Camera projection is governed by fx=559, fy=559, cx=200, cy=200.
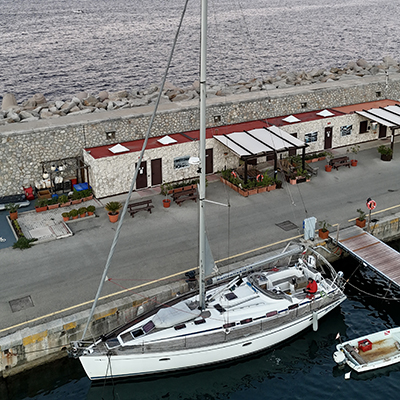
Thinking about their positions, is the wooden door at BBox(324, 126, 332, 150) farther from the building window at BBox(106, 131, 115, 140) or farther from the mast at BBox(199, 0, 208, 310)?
the mast at BBox(199, 0, 208, 310)

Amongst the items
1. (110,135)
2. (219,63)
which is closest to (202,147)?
(110,135)

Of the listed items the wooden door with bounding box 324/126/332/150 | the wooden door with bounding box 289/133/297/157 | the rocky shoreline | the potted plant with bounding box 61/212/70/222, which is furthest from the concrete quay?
the rocky shoreline

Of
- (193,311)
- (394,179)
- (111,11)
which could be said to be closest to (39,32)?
(111,11)

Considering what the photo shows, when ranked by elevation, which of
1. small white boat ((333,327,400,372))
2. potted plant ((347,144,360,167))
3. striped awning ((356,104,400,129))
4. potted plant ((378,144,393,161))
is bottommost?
small white boat ((333,327,400,372))

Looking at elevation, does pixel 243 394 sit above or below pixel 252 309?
below

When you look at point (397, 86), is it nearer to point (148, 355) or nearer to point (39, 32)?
point (148, 355)

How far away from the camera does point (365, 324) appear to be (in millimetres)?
24328

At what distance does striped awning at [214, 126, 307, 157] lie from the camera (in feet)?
110

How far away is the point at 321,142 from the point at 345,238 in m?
13.2

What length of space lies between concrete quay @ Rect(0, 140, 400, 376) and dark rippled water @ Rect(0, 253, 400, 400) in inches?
40.6

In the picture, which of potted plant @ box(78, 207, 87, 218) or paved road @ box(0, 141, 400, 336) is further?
potted plant @ box(78, 207, 87, 218)

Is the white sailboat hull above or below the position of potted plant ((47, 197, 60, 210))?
below

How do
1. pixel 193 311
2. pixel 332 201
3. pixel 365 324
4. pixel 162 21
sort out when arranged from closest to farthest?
pixel 193 311, pixel 365 324, pixel 332 201, pixel 162 21

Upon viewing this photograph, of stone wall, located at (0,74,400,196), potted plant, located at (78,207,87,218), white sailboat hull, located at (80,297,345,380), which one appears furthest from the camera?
stone wall, located at (0,74,400,196)
